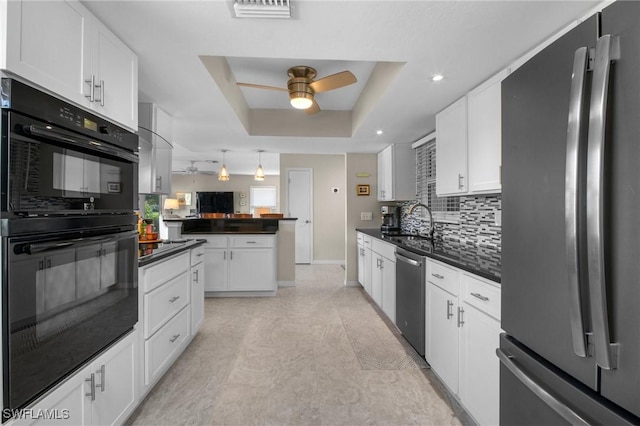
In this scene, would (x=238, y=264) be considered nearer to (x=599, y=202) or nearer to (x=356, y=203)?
(x=356, y=203)

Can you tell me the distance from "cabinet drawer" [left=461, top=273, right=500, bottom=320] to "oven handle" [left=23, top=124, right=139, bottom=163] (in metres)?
1.96

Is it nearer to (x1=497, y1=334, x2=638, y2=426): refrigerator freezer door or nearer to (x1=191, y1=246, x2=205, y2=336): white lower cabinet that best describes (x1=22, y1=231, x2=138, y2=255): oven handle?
(x1=191, y1=246, x2=205, y2=336): white lower cabinet

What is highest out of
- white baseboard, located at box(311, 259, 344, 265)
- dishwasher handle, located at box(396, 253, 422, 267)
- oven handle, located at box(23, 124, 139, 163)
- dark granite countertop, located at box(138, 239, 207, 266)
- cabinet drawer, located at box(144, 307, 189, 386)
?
oven handle, located at box(23, 124, 139, 163)

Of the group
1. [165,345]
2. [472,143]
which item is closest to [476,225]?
[472,143]

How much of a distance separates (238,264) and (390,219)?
2260 millimetres

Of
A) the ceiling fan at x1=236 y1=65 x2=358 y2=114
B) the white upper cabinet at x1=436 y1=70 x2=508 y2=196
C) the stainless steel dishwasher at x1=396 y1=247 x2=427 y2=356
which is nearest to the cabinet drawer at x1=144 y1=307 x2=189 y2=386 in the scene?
the stainless steel dishwasher at x1=396 y1=247 x2=427 y2=356

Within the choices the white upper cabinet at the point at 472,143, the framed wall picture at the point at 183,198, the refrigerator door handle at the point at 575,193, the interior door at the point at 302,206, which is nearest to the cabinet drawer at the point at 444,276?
the white upper cabinet at the point at 472,143

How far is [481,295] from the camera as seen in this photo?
5.32 feet

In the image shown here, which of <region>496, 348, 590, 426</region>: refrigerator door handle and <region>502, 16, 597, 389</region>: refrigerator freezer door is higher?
<region>502, 16, 597, 389</region>: refrigerator freezer door

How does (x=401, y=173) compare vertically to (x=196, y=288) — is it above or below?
above

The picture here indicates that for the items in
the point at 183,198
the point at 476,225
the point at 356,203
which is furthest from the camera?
the point at 183,198

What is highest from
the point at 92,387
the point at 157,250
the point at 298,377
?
the point at 157,250

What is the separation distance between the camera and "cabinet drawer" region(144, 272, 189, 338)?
6.24 ft

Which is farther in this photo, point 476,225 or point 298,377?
point 476,225
